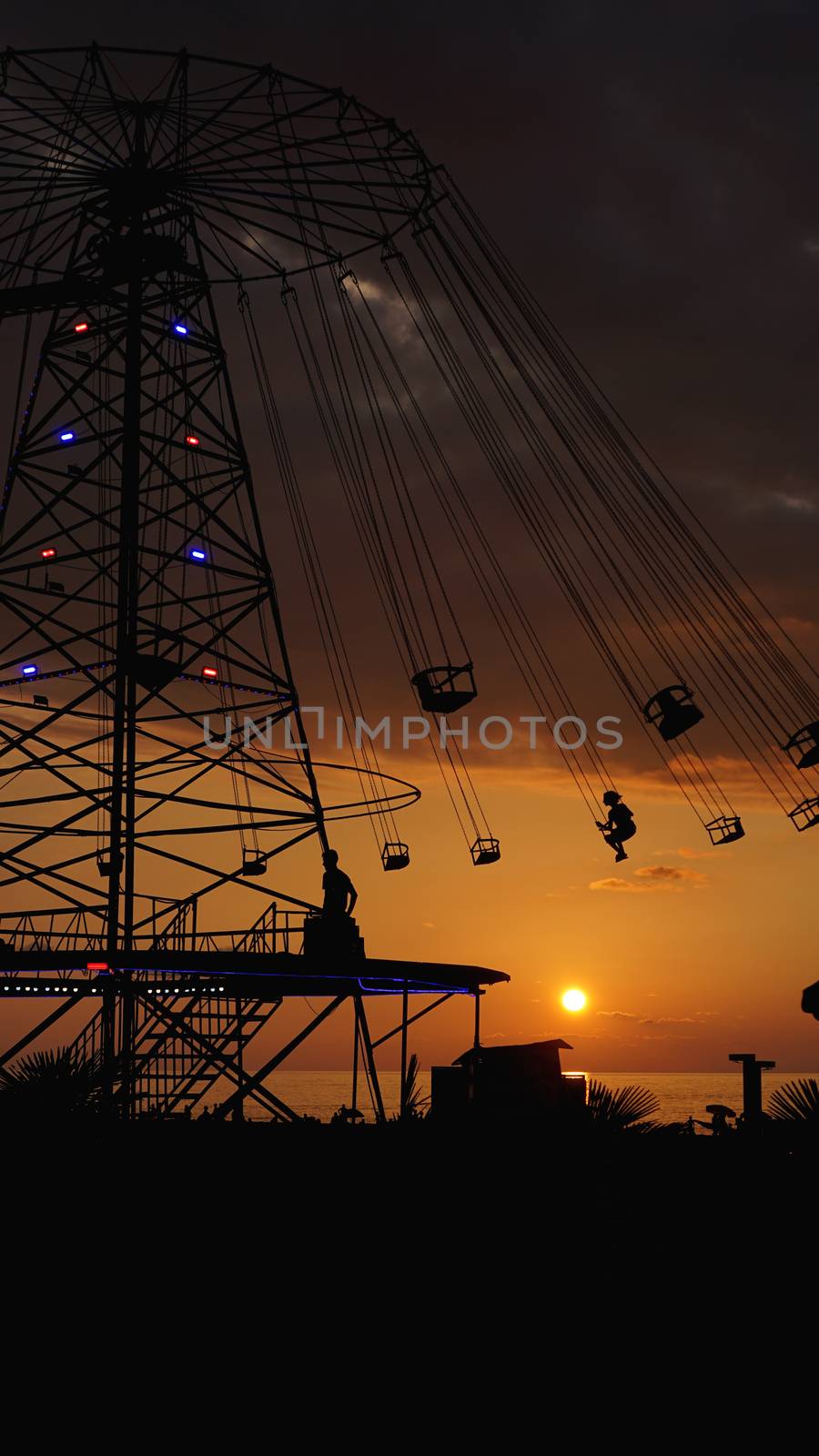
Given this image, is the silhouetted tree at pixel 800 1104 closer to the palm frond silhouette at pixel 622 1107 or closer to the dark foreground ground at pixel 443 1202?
the dark foreground ground at pixel 443 1202

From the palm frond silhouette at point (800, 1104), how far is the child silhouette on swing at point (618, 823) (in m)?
9.71

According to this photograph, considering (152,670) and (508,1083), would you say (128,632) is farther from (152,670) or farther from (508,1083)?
(508,1083)

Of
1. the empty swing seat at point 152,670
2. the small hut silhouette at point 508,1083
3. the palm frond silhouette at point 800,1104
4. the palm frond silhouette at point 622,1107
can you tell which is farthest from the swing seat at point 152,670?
the palm frond silhouette at point 800,1104

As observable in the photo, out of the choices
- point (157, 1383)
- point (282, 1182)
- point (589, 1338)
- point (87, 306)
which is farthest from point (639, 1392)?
point (87, 306)

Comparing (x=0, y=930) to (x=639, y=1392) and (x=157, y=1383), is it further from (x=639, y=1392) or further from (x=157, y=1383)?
(x=639, y=1392)

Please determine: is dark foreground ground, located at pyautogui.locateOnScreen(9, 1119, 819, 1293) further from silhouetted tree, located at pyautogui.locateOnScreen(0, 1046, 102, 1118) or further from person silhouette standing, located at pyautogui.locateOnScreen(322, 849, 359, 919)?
person silhouette standing, located at pyautogui.locateOnScreen(322, 849, 359, 919)

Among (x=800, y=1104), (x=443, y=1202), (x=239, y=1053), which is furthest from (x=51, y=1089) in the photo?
(x=239, y=1053)

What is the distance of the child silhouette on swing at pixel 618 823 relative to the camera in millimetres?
24828

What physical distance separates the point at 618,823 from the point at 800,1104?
1031 cm

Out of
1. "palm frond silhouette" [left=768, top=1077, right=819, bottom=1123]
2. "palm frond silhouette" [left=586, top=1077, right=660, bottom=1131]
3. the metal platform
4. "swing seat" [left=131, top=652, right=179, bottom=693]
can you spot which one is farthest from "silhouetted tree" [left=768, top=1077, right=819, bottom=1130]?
"swing seat" [left=131, top=652, right=179, bottom=693]

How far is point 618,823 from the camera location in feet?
81.9

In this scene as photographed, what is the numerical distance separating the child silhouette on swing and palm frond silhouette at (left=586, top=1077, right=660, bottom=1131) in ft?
20.4

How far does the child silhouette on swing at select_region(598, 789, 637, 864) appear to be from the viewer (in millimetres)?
24828

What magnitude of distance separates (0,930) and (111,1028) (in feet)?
13.6
